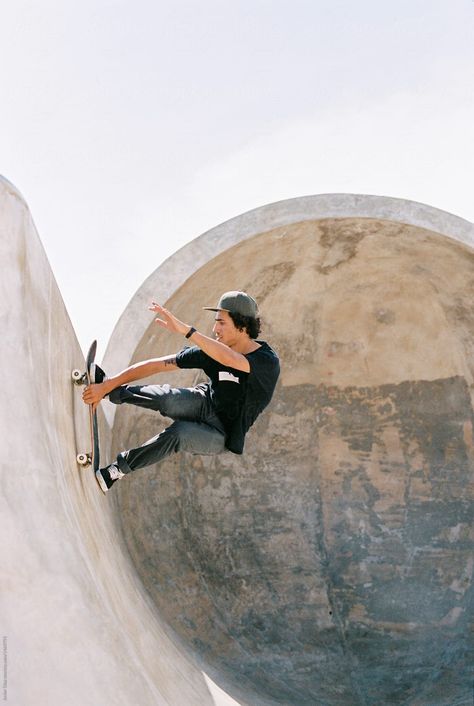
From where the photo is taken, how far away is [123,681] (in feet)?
13.9

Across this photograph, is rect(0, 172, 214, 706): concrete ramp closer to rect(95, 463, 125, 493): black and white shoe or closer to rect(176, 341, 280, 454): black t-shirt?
rect(95, 463, 125, 493): black and white shoe

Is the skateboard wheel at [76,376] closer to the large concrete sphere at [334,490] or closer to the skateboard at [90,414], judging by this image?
the skateboard at [90,414]

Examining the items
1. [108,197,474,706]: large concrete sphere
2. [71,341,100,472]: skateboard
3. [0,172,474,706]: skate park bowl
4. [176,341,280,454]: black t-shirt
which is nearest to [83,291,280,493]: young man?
[176,341,280,454]: black t-shirt

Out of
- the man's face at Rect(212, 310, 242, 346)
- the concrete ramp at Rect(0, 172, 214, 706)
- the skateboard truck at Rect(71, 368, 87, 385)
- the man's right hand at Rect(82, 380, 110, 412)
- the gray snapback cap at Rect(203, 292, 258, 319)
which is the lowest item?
the concrete ramp at Rect(0, 172, 214, 706)

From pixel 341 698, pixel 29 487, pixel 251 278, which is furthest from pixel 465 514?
pixel 29 487

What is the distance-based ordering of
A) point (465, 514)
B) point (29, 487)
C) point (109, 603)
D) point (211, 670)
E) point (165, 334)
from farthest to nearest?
point (465, 514), point (165, 334), point (211, 670), point (109, 603), point (29, 487)

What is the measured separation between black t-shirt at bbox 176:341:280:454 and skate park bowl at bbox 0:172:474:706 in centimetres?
74

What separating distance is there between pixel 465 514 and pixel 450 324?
5.74 ft

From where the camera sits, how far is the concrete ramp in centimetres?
401

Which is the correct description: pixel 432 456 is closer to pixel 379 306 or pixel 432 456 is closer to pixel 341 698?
pixel 379 306

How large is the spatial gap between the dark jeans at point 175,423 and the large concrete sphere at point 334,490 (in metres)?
1.87

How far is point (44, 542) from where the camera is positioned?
4156 millimetres

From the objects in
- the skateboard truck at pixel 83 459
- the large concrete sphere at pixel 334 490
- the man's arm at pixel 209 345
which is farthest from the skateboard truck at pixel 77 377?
the large concrete sphere at pixel 334 490

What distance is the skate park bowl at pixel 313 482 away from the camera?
6.95 metres
